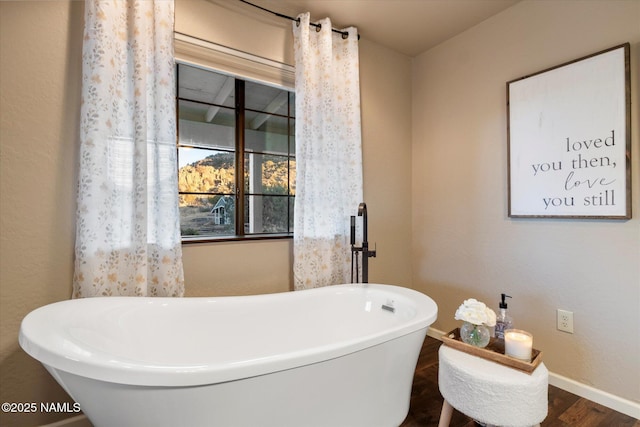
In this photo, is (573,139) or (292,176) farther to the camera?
(292,176)

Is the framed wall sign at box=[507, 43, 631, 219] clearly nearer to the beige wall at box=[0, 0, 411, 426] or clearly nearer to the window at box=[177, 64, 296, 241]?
the window at box=[177, 64, 296, 241]

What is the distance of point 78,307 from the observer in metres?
1.21

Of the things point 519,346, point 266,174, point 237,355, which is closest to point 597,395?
point 519,346

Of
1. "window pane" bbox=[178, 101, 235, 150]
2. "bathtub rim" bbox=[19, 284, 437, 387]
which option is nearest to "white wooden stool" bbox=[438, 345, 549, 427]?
"bathtub rim" bbox=[19, 284, 437, 387]

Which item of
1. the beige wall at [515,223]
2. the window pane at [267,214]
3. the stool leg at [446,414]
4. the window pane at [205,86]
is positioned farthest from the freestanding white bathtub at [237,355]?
the window pane at [205,86]

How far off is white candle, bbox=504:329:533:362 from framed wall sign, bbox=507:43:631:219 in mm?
930

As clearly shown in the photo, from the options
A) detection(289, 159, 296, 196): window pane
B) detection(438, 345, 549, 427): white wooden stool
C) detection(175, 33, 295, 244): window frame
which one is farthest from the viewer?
detection(289, 159, 296, 196): window pane

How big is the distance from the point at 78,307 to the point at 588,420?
8.29 ft

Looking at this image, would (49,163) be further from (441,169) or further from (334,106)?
(441,169)

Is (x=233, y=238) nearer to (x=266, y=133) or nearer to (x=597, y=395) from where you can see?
(x=266, y=133)

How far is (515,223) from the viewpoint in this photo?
79.8 inches

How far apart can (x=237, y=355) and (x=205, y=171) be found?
1.16 meters

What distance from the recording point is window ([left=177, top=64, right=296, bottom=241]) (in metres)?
1.93

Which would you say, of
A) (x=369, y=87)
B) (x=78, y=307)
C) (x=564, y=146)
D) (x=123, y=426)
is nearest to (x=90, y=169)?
(x=78, y=307)
